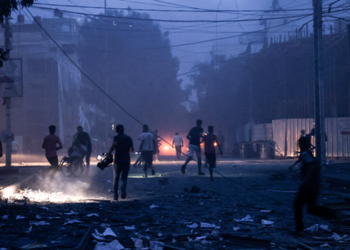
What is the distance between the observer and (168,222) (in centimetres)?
645

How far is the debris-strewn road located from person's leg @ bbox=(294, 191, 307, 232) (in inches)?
7.1

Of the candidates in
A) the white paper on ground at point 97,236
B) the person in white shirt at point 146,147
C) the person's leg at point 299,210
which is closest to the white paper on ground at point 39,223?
the white paper on ground at point 97,236

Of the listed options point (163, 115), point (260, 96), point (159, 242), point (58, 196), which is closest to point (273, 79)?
point (260, 96)

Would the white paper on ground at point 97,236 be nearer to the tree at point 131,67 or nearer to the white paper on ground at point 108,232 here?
the white paper on ground at point 108,232

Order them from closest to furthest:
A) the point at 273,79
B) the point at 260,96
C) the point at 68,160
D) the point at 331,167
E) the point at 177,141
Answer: the point at 68,160 → the point at 331,167 → the point at 177,141 → the point at 273,79 → the point at 260,96

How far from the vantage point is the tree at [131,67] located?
4256 cm

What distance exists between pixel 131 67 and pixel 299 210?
39.3 m

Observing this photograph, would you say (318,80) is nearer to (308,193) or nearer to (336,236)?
(308,193)

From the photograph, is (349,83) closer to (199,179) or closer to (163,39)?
(199,179)

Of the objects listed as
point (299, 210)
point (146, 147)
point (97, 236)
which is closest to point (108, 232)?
point (97, 236)

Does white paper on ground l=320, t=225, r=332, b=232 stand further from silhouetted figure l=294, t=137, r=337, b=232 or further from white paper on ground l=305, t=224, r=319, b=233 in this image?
silhouetted figure l=294, t=137, r=337, b=232

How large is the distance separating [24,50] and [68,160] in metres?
31.0

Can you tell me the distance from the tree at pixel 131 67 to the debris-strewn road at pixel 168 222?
1287 inches

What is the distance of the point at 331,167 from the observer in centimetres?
1645
